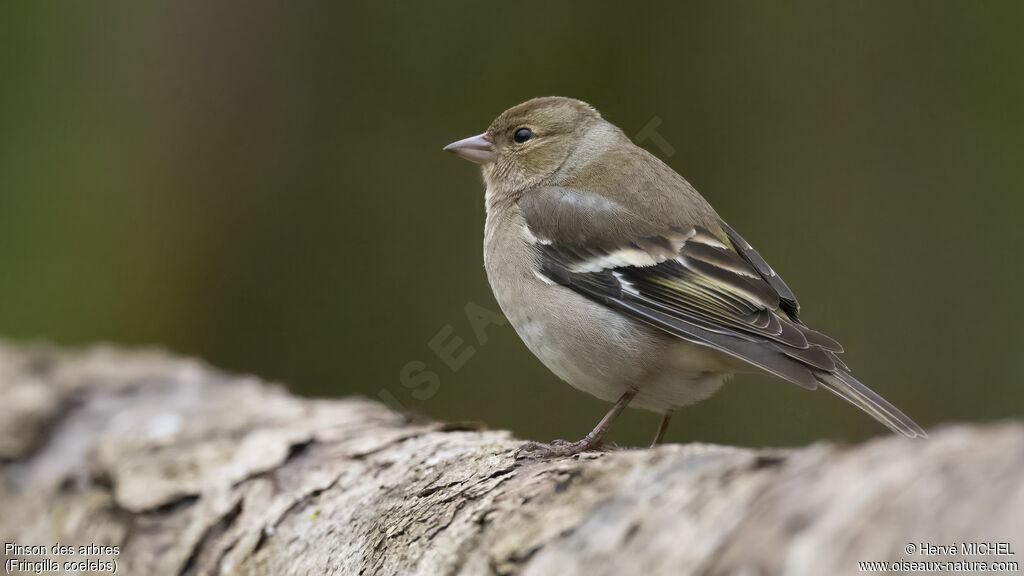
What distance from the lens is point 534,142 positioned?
3.98m

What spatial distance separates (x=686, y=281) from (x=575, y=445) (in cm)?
72

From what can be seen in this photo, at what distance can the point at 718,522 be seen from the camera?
1558 mm

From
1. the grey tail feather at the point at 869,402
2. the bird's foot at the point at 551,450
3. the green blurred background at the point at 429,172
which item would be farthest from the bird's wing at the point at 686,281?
the green blurred background at the point at 429,172

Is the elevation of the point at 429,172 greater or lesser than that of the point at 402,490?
greater

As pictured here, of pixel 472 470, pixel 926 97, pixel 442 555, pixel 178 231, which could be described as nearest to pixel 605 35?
pixel 926 97

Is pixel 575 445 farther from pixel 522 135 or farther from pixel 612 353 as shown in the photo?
pixel 522 135

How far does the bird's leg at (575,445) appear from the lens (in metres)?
2.54

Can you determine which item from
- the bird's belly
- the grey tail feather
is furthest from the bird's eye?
the grey tail feather

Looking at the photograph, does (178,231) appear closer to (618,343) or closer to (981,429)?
(618,343)

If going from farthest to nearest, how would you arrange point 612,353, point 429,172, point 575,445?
point 429,172 < point 612,353 < point 575,445

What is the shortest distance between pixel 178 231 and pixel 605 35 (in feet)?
10.7

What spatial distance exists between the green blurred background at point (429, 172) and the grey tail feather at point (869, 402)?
127 inches

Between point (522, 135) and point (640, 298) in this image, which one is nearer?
point (640, 298)

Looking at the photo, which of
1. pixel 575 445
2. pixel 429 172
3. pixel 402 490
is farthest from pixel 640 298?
pixel 429 172
